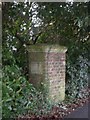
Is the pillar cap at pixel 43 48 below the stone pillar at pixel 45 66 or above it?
above

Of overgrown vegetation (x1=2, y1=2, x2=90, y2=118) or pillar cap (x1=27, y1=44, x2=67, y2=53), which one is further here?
pillar cap (x1=27, y1=44, x2=67, y2=53)

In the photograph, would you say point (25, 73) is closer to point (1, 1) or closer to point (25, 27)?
point (25, 27)

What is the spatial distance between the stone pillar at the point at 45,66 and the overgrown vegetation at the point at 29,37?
6cm

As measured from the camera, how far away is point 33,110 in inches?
92.0

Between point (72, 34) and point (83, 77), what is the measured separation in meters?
0.64

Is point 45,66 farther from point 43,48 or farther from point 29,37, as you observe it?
point 29,37

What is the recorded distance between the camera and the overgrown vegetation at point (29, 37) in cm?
225

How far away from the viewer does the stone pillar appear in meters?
2.62

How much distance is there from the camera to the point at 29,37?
262 cm

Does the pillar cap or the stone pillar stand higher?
the pillar cap

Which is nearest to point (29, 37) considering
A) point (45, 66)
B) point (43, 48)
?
point (43, 48)

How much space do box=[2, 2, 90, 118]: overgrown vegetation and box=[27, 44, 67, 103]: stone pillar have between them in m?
0.06

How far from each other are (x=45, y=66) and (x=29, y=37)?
321 millimetres

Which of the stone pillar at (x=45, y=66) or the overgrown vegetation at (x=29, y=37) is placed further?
the stone pillar at (x=45, y=66)
